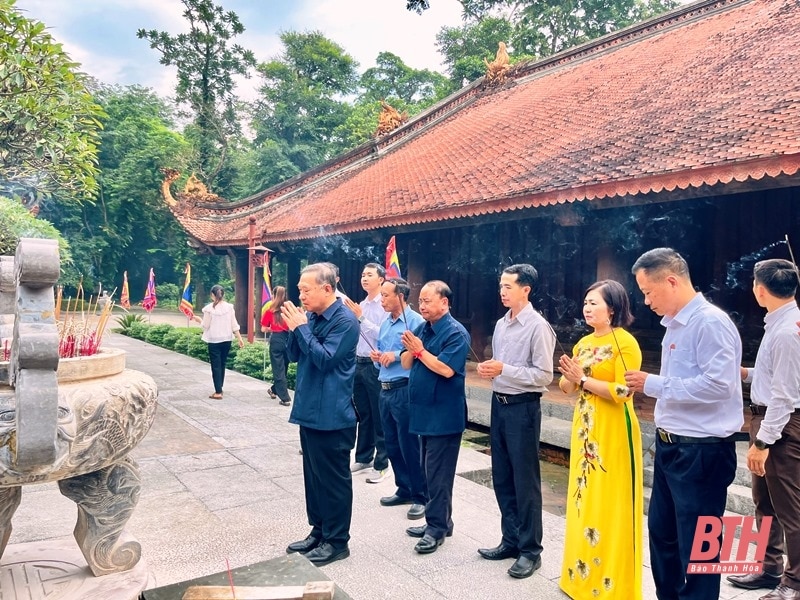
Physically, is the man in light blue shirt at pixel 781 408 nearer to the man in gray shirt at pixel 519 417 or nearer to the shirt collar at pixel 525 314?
the man in gray shirt at pixel 519 417

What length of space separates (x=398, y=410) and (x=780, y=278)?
2373 mm

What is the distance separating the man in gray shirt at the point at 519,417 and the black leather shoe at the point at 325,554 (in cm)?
75

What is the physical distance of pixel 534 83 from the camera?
476 inches

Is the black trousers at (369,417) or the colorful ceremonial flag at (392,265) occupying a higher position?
the colorful ceremonial flag at (392,265)

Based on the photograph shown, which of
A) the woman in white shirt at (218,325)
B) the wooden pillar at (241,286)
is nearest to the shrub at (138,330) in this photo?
the wooden pillar at (241,286)

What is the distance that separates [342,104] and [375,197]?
20.2 m

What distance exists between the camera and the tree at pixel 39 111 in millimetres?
3883

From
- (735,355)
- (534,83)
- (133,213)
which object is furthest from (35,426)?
(133,213)

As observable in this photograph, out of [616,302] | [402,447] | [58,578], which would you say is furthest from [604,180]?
[58,578]

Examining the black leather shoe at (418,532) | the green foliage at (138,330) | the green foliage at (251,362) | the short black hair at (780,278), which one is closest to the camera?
the short black hair at (780,278)

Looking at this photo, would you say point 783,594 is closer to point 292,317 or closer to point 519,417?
point 519,417

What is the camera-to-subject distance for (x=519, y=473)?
314cm

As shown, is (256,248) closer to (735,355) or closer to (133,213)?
(735,355)

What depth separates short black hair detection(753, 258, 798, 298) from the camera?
280 cm
